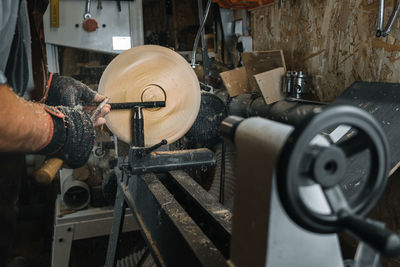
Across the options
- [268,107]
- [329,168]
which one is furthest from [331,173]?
[268,107]

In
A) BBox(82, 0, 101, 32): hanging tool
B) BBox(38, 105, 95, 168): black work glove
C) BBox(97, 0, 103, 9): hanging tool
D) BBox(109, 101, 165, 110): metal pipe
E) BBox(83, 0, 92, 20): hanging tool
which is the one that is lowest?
BBox(38, 105, 95, 168): black work glove

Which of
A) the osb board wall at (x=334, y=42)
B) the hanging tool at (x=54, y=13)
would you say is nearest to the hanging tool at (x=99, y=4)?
the hanging tool at (x=54, y=13)

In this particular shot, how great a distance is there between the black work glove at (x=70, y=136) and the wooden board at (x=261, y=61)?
1290 mm

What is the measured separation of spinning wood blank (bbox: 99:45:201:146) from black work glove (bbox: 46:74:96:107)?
0.24 feet

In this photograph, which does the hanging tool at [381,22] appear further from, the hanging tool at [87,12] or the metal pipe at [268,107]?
the hanging tool at [87,12]

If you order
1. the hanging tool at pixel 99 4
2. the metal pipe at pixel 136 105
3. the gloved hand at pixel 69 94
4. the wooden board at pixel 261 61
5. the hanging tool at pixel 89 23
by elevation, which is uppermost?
the hanging tool at pixel 99 4

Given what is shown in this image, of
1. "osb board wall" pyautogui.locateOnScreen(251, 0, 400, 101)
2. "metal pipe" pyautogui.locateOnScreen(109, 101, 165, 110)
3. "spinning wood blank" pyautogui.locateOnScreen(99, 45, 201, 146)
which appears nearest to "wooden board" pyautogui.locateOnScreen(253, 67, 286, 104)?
"osb board wall" pyautogui.locateOnScreen(251, 0, 400, 101)

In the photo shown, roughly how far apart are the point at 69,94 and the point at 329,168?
119 centimetres

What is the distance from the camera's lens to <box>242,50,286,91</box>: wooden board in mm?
2016

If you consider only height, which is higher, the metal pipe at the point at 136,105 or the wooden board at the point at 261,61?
the wooden board at the point at 261,61

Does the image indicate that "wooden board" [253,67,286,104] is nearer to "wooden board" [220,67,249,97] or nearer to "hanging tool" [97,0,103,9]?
"wooden board" [220,67,249,97]

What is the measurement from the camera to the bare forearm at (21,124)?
2.29ft

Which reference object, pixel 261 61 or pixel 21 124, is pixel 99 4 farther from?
pixel 21 124

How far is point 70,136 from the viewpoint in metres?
0.90
